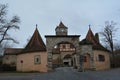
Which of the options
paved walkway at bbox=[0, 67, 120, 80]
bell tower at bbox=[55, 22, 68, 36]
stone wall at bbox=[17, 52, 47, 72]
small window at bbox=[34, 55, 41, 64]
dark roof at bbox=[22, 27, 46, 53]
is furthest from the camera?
bell tower at bbox=[55, 22, 68, 36]

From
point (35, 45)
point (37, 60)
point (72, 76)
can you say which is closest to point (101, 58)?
point (37, 60)

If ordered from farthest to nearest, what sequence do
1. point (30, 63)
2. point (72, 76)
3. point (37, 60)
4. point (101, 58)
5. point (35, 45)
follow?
1. point (101, 58)
2. point (35, 45)
3. point (30, 63)
4. point (37, 60)
5. point (72, 76)

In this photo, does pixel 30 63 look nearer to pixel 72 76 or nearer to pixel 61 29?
pixel 72 76

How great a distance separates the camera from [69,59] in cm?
7794

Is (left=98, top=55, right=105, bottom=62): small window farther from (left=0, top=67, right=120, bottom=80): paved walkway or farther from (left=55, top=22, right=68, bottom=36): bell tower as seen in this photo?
(left=55, top=22, right=68, bottom=36): bell tower

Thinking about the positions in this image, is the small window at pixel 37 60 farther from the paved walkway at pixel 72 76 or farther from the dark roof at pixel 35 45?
the paved walkway at pixel 72 76

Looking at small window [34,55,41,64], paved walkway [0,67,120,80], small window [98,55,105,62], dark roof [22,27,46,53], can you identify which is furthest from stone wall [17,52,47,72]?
paved walkway [0,67,120,80]

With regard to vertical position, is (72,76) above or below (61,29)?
below

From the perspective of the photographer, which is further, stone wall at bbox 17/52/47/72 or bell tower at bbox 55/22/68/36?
bell tower at bbox 55/22/68/36

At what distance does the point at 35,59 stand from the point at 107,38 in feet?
74.1

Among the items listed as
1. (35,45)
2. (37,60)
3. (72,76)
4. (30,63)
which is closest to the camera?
(72,76)

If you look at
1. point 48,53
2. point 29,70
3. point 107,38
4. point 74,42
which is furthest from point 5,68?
point 107,38

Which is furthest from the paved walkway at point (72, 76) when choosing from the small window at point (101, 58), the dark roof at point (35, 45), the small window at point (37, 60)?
the small window at point (101, 58)

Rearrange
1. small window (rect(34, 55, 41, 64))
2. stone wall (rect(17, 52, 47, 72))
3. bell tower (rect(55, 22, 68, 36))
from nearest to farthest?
stone wall (rect(17, 52, 47, 72)) → small window (rect(34, 55, 41, 64)) → bell tower (rect(55, 22, 68, 36))
